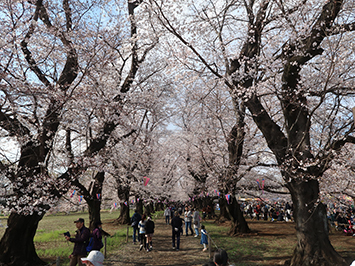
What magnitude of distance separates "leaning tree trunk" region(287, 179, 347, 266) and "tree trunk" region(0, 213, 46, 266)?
851 cm

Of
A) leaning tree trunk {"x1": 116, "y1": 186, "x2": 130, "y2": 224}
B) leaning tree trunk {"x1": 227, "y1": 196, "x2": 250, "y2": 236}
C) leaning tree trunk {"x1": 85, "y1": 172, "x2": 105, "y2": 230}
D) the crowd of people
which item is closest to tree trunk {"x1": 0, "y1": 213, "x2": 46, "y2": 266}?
the crowd of people

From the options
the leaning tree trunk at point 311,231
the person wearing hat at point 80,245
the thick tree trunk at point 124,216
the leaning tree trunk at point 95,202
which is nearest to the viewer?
the person wearing hat at point 80,245

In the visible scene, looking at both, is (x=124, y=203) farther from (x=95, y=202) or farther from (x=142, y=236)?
(x=142, y=236)

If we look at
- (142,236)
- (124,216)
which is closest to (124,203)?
(124,216)

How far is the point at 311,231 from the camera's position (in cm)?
713

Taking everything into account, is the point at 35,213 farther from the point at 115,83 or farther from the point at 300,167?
the point at 300,167

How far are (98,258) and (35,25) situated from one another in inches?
270

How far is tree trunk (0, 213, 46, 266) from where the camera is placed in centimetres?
784

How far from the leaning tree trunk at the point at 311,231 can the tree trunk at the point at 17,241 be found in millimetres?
8507

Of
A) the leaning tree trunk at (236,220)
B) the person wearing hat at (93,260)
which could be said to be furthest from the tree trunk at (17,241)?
the leaning tree trunk at (236,220)

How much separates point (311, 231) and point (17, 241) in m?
9.27

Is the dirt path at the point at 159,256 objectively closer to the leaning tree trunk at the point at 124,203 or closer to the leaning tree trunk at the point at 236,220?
the leaning tree trunk at the point at 236,220

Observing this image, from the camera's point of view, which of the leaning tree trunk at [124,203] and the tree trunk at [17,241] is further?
the leaning tree trunk at [124,203]

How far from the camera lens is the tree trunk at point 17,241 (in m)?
7.84
